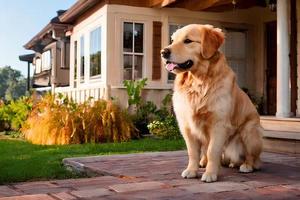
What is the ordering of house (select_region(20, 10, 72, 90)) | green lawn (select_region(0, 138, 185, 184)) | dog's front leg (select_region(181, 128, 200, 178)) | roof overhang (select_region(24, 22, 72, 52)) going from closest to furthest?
dog's front leg (select_region(181, 128, 200, 178)) < green lawn (select_region(0, 138, 185, 184)) < roof overhang (select_region(24, 22, 72, 52)) < house (select_region(20, 10, 72, 90))

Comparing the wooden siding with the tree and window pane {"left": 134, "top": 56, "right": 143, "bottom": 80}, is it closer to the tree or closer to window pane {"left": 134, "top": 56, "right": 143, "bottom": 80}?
window pane {"left": 134, "top": 56, "right": 143, "bottom": 80}

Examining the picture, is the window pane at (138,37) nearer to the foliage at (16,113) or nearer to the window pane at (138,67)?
the window pane at (138,67)

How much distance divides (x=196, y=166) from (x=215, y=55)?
95 centimetres

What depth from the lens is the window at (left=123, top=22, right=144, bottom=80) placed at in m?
10.2

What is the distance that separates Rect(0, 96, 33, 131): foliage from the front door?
6.32 metres

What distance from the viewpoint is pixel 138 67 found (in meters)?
10.4

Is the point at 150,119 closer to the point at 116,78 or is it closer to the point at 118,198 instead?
the point at 116,78

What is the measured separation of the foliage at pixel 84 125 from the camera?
26.8 ft

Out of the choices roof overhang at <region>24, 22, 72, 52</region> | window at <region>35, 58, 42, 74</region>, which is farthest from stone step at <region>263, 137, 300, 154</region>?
window at <region>35, 58, 42, 74</region>

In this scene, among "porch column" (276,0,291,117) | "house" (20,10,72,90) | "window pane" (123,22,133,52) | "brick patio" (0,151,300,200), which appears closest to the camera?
"brick patio" (0,151,300,200)

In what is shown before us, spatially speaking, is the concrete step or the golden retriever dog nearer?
the golden retriever dog

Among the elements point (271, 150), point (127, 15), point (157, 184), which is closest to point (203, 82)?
point (157, 184)

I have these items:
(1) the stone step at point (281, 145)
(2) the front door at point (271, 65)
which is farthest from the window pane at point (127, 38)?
(1) the stone step at point (281, 145)

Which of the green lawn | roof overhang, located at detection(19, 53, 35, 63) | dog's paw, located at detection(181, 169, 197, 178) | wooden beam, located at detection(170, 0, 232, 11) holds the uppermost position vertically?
roof overhang, located at detection(19, 53, 35, 63)
